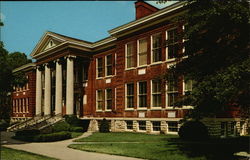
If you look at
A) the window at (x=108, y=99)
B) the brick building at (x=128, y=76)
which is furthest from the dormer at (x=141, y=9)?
the window at (x=108, y=99)

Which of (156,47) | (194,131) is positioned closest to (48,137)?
(194,131)

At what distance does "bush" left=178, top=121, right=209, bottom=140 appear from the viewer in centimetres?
1727

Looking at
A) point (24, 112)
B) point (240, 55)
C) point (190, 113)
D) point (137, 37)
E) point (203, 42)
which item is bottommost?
point (24, 112)

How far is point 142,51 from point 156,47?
5.92 feet

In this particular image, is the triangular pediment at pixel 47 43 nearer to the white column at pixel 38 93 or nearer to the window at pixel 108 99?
the white column at pixel 38 93

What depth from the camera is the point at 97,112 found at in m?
30.7

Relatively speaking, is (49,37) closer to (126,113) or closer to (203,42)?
(126,113)

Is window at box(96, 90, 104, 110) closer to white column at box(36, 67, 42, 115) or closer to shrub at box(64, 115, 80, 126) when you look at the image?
shrub at box(64, 115, 80, 126)

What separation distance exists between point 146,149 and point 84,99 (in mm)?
20175

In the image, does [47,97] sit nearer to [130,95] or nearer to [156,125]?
[130,95]

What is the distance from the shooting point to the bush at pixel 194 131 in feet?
56.7

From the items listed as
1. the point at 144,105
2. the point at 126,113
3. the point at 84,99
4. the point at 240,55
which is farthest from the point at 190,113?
the point at 84,99

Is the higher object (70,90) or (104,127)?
(70,90)

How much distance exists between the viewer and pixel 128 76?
26391mm
